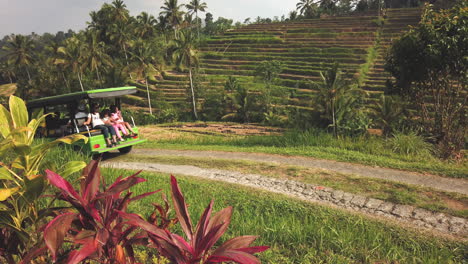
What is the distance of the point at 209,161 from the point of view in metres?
9.12

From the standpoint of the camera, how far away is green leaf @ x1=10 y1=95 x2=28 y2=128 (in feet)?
6.84

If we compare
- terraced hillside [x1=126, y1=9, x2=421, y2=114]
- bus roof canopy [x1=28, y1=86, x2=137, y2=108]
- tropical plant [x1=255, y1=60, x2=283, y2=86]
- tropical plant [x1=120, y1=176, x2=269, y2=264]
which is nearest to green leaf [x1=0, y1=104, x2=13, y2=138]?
tropical plant [x1=120, y1=176, x2=269, y2=264]

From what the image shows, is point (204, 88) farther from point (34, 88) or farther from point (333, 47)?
point (34, 88)

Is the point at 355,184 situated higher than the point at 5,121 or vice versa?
the point at 5,121

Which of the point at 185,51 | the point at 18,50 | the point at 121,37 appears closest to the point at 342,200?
the point at 185,51

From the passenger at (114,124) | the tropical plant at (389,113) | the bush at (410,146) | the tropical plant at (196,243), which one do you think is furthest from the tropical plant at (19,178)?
the tropical plant at (389,113)

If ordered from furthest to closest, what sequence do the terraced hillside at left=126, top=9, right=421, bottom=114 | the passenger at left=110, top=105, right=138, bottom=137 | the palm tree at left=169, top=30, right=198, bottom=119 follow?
the terraced hillside at left=126, top=9, right=421, bottom=114 < the palm tree at left=169, top=30, right=198, bottom=119 < the passenger at left=110, top=105, right=138, bottom=137

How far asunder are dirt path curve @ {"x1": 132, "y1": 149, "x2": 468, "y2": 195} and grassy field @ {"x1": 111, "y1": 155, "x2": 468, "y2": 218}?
74 centimetres

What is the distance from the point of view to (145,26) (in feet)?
186

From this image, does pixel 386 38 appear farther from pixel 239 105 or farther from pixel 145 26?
pixel 145 26

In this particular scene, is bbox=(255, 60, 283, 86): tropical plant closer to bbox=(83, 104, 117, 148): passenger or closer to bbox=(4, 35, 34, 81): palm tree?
bbox=(83, 104, 117, 148): passenger

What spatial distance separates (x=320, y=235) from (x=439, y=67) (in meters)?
10.8

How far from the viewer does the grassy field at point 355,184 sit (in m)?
5.68

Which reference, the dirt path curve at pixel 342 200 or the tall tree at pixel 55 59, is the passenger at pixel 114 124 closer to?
the dirt path curve at pixel 342 200
